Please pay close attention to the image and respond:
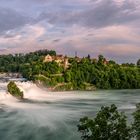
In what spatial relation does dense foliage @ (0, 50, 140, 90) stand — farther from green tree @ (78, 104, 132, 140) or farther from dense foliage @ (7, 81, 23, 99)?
green tree @ (78, 104, 132, 140)

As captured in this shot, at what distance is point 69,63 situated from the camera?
127250mm

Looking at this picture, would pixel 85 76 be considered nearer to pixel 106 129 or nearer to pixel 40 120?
pixel 40 120

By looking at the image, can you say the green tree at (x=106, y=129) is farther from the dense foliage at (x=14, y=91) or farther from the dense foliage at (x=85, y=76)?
the dense foliage at (x=85, y=76)

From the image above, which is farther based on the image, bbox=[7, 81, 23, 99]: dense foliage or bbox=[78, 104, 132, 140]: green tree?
bbox=[7, 81, 23, 99]: dense foliage

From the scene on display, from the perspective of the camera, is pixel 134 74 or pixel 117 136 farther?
pixel 134 74

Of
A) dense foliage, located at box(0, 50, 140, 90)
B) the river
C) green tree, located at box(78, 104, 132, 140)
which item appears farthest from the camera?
dense foliage, located at box(0, 50, 140, 90)

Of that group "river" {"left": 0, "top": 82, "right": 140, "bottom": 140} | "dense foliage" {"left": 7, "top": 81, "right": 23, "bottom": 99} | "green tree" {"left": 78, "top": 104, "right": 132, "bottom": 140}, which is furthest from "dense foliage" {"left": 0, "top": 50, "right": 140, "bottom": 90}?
"green tree" {"left": 78, "top": 104, "right": 132, "bottom": 140}

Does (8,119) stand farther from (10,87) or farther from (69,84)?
(69,84)

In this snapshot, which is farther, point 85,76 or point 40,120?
point 85,76

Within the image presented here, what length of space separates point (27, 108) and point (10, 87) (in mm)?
14736

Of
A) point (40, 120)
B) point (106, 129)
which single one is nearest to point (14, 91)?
point (40, 120)

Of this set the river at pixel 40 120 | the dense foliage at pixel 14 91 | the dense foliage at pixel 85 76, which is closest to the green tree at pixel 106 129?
the river at pixel 40 120

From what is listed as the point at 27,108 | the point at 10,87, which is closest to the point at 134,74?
the point at 10,87

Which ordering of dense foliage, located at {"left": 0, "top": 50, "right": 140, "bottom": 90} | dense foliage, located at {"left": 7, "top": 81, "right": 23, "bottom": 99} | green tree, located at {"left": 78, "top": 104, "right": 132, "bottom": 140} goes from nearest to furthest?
green tree, located at {"left": 78, "top": 104, "right": 132, "bottom": 140}
dense foliage, located at {"left": 7, "top": 81, "right": 23, "bottom": 99}
dense foliage, located at {"left": 0, "top": 50, "right": 140, "bottom": 90}
